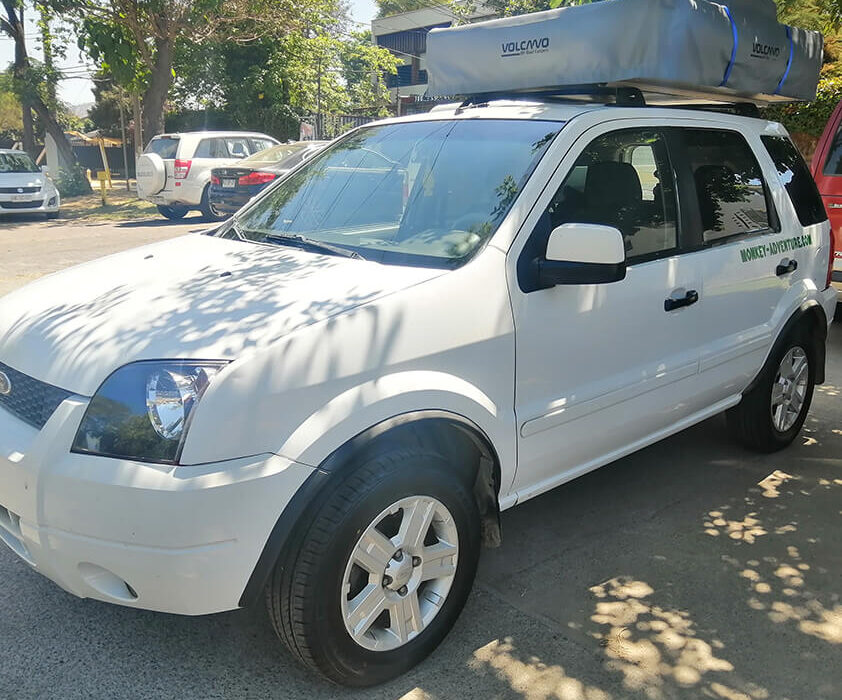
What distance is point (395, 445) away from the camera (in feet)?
8.43

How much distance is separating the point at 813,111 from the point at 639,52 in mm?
8882

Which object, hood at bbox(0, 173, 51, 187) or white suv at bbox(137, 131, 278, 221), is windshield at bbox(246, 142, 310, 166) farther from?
hood at bbox(0, 173, 51, 187)

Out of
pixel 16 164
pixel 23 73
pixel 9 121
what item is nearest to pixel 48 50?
pixel 23 73

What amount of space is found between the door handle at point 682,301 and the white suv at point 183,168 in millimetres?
13863

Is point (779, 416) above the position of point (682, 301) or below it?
below

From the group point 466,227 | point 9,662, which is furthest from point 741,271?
point 9,662

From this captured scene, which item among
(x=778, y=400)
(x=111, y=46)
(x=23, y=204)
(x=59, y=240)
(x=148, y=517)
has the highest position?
(x=111, y=46)

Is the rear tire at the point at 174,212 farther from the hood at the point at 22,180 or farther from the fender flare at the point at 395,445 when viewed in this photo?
the fender flare at the point at 395,445

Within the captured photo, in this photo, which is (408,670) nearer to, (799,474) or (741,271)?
(741,271)

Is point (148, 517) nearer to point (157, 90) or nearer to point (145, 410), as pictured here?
point (145, 410)

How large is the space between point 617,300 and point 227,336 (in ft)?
5.39

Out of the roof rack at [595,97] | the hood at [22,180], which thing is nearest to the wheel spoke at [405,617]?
the roof rack at [595,97]

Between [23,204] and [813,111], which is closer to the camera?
[813,111]

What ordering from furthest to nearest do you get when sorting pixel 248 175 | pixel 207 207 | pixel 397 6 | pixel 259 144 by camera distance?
1. pixel 397 6
2. pixel 259 144
3. pixel 207 207
4. pixel 248 175
